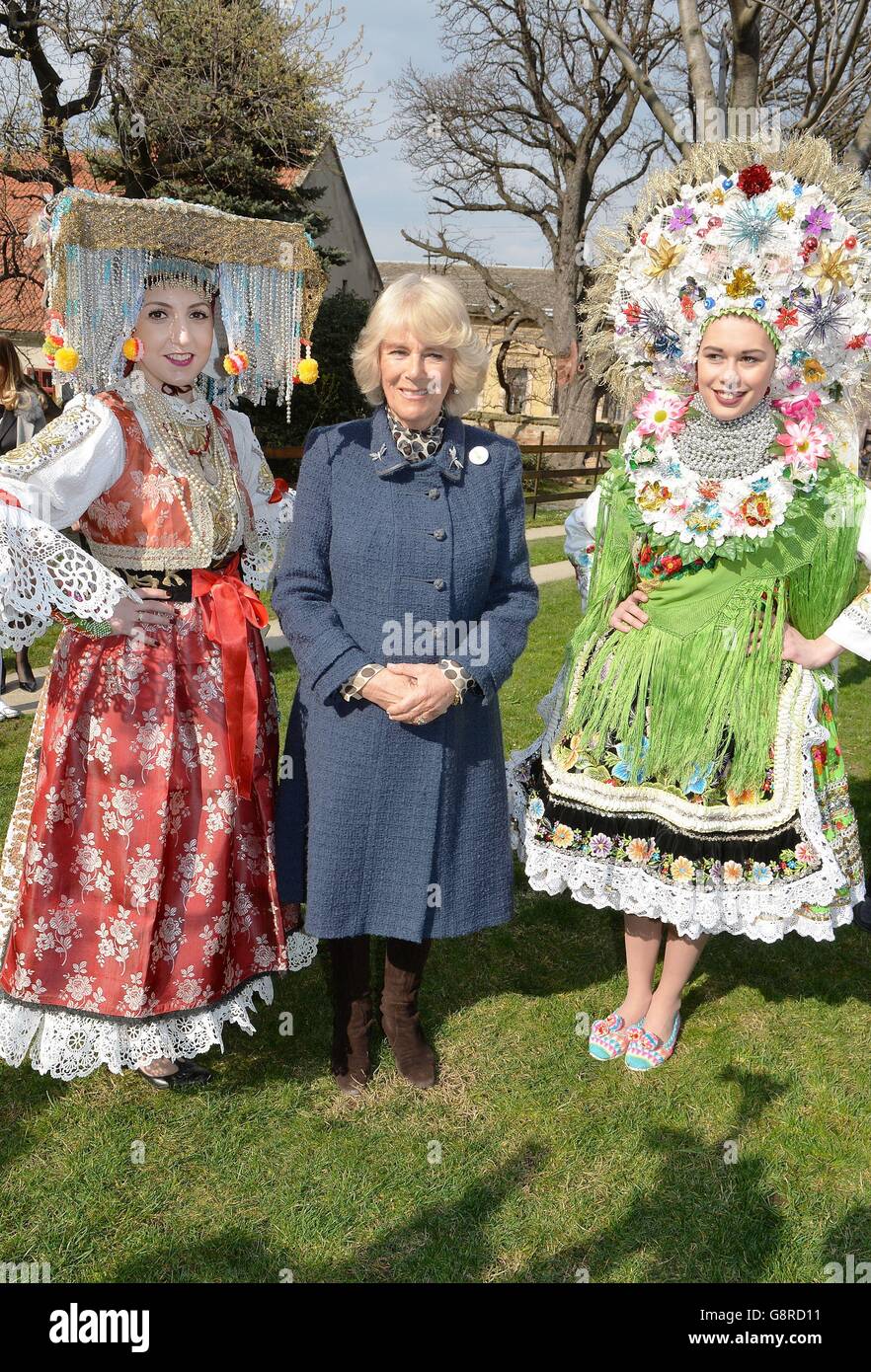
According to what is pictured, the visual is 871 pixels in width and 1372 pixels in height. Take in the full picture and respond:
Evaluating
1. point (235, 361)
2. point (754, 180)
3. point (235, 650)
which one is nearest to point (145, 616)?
point (235, 650)

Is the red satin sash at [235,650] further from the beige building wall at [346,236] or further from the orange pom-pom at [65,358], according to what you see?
the beige building wall at [346,236]

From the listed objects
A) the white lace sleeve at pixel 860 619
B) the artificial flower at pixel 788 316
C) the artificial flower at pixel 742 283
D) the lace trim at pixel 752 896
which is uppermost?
the artificial flower at pixel 742 283

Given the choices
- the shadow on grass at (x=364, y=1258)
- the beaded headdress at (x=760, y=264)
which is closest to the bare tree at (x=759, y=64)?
the beaded headdress at (x=760, y=264)

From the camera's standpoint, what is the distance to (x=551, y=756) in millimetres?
3020

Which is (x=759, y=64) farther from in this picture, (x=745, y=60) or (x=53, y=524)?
(x=53, y=524)

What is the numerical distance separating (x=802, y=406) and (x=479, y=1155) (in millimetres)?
2215

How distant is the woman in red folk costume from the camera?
2535 millimetres

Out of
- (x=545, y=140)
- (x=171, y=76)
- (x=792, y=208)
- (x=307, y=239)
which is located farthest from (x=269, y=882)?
(x=545, y=140)

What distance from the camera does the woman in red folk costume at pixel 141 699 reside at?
2.54m

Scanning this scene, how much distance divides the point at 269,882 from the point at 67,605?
0.96m

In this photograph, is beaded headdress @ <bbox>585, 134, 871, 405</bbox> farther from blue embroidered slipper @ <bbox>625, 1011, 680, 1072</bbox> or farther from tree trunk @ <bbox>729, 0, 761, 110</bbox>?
tree trunk @ <bbox>729, 0, 761, 110</bbox>

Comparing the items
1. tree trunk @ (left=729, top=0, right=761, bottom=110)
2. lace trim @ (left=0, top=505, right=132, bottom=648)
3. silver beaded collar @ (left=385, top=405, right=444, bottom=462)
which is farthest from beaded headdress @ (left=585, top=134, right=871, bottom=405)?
tree trunk @ (left=729, top=0, right=761, bottom=110)

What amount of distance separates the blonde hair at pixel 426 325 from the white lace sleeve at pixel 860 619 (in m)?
1.10

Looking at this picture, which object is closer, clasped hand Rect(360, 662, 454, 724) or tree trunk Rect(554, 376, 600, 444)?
clasped hand Rect(360, 662, 454, 724)
